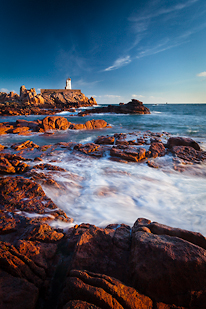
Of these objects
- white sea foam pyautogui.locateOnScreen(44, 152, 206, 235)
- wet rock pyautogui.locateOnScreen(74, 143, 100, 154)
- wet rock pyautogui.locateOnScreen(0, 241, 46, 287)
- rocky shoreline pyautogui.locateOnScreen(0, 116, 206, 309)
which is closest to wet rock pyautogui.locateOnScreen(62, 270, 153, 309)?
rocky shoreline pyautogui.locateOnScreen(0, 116, 206, 309)

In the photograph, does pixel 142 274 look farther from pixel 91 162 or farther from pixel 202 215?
pixel 91 162

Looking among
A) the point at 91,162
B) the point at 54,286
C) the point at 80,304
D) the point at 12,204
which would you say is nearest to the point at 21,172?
the point at 12,204

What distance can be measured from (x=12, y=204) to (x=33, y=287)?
80.6 inches

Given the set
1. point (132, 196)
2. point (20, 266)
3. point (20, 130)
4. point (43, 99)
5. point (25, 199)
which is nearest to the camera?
point (20, 266)

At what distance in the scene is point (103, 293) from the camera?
130 centimetres

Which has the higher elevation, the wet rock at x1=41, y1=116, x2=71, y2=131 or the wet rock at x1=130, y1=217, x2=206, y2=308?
the wet rock at x1=41, y1=116, x2=71, y2=131

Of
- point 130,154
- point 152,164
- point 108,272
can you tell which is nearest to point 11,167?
point 108,272

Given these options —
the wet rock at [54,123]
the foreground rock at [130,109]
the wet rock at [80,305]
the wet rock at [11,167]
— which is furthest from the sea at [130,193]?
the foreground rock at [130,109]

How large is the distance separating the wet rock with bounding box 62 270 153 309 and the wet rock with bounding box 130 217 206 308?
111 millimetres

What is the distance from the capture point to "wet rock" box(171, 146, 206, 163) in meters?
7.17

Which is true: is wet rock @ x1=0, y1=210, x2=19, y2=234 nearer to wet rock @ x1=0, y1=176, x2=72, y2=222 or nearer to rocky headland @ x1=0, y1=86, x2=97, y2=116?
wet rock @ x1=0, y1=176, x2=72, y2=222

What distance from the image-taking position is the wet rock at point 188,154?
717 cm

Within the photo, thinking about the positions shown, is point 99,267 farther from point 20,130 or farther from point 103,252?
point 20,130

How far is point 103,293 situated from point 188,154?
798 cm
